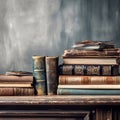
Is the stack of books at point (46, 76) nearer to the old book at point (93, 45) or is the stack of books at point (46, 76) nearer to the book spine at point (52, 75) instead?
the book spine at point (52, 75)

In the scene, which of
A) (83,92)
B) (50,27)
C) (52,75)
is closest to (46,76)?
(52,75)

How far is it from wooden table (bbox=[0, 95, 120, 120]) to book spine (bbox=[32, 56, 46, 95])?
Result: 0.30 feet

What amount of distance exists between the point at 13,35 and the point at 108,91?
562 millimetres

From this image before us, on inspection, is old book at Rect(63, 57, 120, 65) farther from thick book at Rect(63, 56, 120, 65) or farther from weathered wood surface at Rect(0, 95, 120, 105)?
weathered wood surface at Rect(0, 95, 120, 105)

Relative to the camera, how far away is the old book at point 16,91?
120 cm

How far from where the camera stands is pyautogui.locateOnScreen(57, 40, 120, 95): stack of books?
1169 millimetres

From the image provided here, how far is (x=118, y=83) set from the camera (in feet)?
3.84

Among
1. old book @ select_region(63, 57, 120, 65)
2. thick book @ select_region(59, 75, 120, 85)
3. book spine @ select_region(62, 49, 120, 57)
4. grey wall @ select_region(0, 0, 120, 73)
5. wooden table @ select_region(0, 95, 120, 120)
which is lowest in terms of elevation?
wooden table @ select_region(0, 95, 120, 120)

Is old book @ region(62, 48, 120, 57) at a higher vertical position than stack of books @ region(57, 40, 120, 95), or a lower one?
higher

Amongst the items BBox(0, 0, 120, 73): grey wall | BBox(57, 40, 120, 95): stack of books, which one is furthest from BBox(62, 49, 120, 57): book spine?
BBox(0, 0, 120, 73): grey wall

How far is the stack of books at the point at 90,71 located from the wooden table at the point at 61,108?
64 millimetres

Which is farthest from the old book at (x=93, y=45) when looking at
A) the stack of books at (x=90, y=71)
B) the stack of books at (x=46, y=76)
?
the stack of books at (x=46, y=76)

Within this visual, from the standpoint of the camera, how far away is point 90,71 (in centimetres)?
121

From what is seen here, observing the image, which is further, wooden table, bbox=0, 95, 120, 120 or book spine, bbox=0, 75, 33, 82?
book spine, bbox=0, 75, 33, 82
